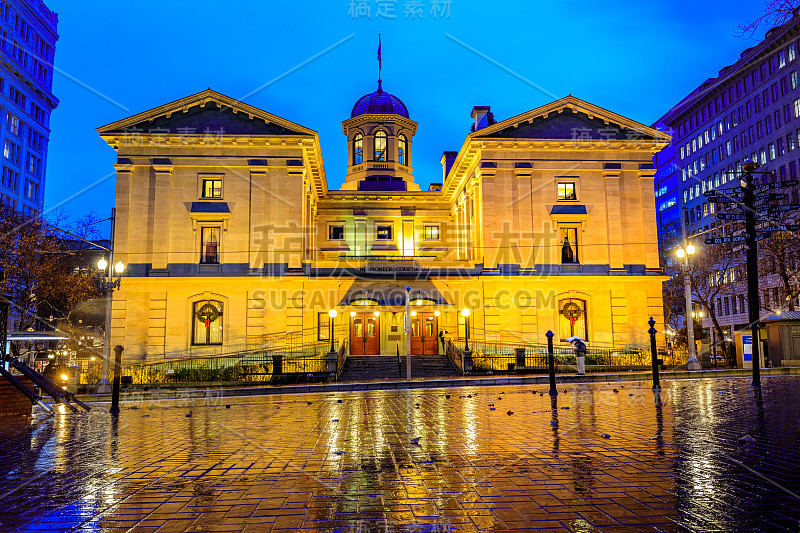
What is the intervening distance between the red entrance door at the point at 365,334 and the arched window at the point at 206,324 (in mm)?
8038

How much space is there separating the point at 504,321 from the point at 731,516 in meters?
31.0

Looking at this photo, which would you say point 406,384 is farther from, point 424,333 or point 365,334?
point 365,334

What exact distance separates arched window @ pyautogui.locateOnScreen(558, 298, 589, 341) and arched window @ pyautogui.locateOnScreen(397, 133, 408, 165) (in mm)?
20602

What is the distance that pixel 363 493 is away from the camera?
5.38 m

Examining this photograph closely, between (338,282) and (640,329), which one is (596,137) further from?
(338,282)

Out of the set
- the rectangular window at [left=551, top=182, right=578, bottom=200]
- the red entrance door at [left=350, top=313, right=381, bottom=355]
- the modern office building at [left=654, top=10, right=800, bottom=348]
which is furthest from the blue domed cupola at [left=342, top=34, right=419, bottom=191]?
the modern office building at [left=654, top=10, right=800, bottom=348]

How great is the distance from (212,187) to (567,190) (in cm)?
2185

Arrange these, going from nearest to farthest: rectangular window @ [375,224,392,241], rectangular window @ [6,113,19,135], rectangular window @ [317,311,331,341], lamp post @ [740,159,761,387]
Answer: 1. lamp post @ [740,159,761,387]
2. rectangular window @ [317,311,331,341]
3. rectangular window @ [375,224,392,241]
4. rectangular window @ [6,113,19,135]

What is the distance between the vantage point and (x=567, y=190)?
122ft

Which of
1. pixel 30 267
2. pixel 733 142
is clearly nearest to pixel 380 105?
pixel 30 267

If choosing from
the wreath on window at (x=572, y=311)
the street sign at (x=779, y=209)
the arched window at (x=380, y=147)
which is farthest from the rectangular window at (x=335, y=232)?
the street sign at (x=779, y=209)

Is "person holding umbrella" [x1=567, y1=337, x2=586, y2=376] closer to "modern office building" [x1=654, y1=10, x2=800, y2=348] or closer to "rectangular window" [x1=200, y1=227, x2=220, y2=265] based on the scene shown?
"rectangular window" [x1=200, y1=227, x2=220, y2=265]

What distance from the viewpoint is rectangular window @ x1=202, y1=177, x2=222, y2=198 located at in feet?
117

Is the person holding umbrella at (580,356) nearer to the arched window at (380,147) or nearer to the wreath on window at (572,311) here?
the wreath on window at (572,311)
